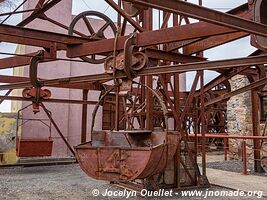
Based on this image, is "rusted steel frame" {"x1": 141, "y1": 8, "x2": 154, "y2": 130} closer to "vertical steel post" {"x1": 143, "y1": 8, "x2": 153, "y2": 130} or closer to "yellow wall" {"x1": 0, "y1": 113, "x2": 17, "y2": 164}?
"vertical steel post" {"x1": 143, "y1": 8, "x2": 153, "y2": 130}

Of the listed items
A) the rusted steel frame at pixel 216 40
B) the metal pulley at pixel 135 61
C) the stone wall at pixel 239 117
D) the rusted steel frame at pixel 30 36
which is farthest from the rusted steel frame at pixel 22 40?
the stone wall at pixel 239 117

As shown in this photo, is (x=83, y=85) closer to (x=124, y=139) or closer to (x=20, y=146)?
(x=20, y=146)

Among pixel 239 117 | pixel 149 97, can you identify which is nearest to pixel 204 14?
pixel 149 97

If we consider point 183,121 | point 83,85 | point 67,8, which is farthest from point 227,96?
point 67,8

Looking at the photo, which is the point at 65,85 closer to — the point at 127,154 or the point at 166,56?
the point at 166,56

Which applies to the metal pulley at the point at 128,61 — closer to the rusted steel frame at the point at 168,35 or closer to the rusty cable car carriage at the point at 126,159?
the rusted steel frame at the point at 168,35

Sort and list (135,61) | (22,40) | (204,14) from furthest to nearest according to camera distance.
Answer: (22,40) < (135,61) < (204,14)

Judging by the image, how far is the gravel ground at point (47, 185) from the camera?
551cm

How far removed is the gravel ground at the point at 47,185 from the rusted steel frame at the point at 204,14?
11.8 feet

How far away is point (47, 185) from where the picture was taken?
21.2 feet

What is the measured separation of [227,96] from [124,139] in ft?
11.8

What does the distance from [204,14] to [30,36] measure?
2.54 m

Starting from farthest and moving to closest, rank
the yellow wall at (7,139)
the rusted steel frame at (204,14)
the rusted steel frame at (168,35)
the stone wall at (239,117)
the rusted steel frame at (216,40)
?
the stone wall at (239,117) < the yellow wall at (7,139) < the rusted steel frame at (216,40) < the rusted steel frame at (168,35) < the rusted steel frame at (204,14)

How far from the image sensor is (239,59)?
3299mm
